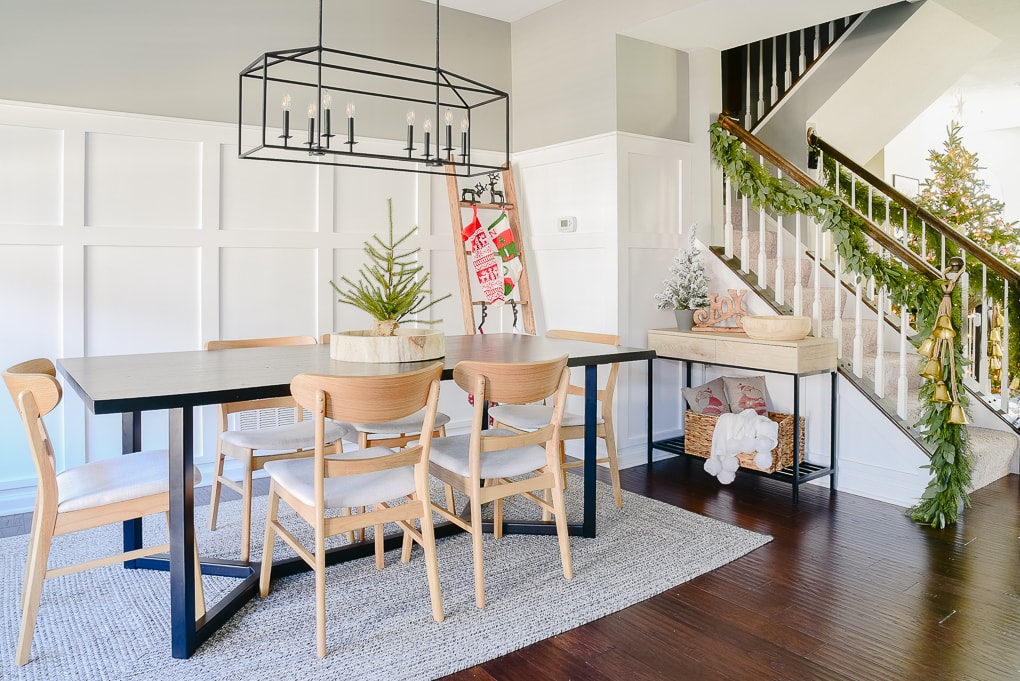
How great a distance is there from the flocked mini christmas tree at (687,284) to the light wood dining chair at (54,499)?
298 cm

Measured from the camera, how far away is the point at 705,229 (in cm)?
479

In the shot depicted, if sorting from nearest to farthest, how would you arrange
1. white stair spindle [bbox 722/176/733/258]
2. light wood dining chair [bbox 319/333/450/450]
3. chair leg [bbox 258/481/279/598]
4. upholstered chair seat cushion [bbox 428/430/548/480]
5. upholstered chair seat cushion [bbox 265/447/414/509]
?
1. upholstered chair seat cushion [bbox 265/447/414/509]
2. chair leg [bbox 258/481/279/598]
3. upholstered chair seat cushion [bbox 428/430/548/480]
4. light wood dining chair [bbox 319/333/450/450]
5. white stair spindle [bbox 722/176/733/258]

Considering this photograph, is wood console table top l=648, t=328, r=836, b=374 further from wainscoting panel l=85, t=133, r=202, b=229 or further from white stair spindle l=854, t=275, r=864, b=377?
wainscoting panel l=85, t=133, r=202, b=229

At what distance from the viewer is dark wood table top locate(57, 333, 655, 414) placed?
81.9 inches

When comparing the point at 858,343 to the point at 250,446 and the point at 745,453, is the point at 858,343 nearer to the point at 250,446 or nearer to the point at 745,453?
the point at 745,453

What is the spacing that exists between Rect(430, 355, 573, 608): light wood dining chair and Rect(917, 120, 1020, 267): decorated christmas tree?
19.6 feet

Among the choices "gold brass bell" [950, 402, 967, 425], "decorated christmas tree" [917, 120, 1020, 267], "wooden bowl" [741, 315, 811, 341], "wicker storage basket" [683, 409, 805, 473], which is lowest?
"wicker storage basket" [683, 409, 805, 473]

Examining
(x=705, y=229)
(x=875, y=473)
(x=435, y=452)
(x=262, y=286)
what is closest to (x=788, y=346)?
(x=875, y=473)

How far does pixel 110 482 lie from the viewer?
2275 millimetres

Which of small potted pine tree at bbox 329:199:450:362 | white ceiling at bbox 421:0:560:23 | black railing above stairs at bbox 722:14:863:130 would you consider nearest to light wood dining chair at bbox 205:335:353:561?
small potted pine tree at bbox 329:199:450:362

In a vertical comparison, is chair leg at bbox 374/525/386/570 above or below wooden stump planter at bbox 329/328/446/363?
below

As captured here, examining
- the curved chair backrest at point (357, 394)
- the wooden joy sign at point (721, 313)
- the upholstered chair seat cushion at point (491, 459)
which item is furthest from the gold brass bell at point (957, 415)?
the curved chair backrest at point (357, 394)

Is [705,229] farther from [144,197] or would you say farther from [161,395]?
[161,395]

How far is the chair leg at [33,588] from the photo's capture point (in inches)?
83.0
